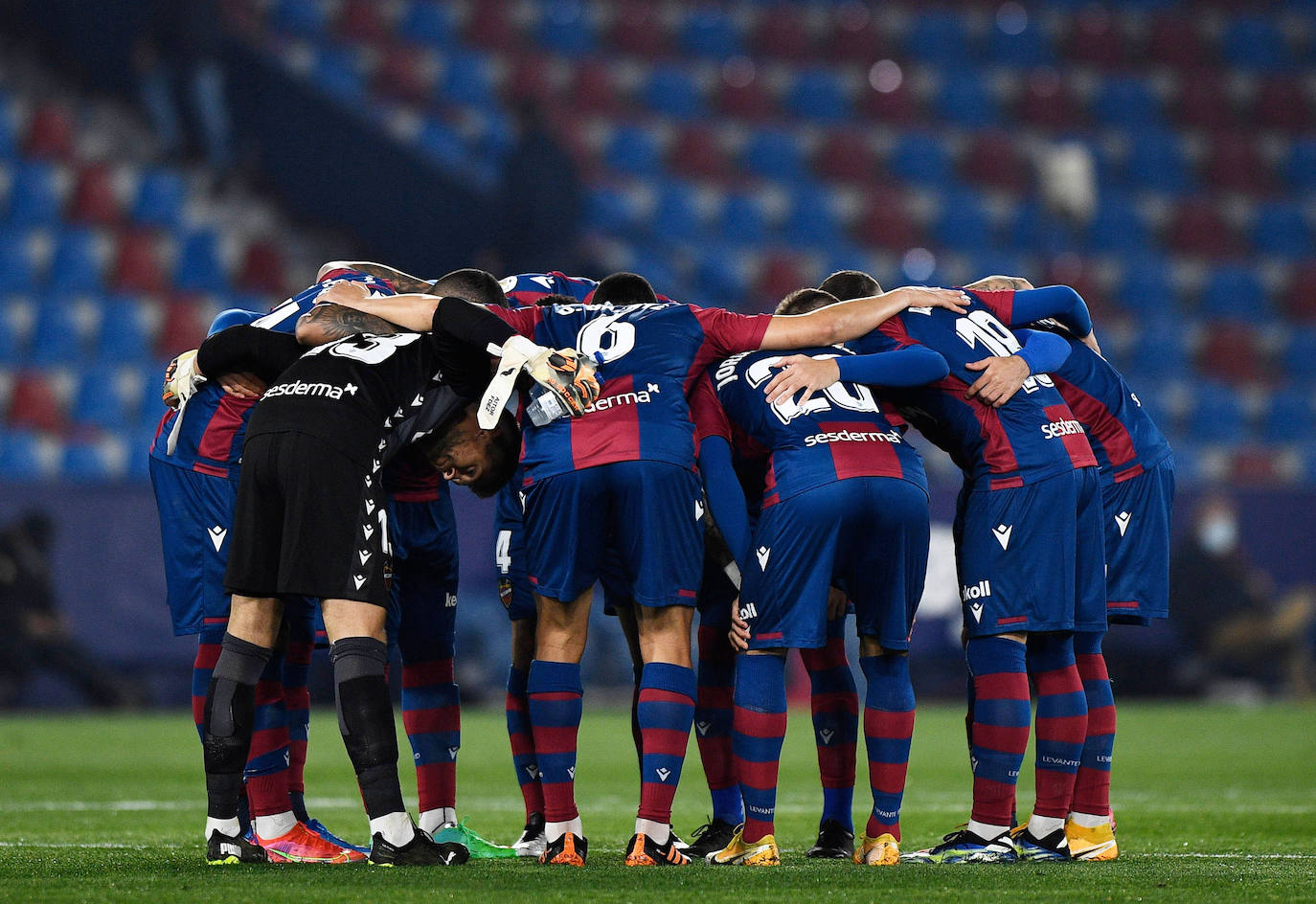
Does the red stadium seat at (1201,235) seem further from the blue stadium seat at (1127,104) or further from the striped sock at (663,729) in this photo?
the striped sock at (663,729)

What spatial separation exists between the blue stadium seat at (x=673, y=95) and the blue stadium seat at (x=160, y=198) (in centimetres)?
606

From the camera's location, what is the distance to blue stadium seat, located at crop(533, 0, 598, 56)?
1888cm

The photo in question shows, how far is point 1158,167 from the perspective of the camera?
1938cm

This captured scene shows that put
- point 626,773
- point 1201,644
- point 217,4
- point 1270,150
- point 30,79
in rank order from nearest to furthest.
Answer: point 626,773 → point 1201,644 → point 217,4 → point 30,79 → point 1270,150

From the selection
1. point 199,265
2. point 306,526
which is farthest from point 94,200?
point 306,526

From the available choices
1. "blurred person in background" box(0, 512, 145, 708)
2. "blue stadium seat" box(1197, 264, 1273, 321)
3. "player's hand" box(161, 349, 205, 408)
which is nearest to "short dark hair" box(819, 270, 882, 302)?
"player's hand" box(161, 349, 205, 408)

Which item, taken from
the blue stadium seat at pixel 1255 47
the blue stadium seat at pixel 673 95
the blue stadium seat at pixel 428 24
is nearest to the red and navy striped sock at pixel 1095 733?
the blue stadium seat at pixel 673 95

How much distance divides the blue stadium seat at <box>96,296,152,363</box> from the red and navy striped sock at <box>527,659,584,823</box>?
11.3m

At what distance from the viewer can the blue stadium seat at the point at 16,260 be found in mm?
14781

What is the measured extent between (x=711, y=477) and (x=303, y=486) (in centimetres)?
124

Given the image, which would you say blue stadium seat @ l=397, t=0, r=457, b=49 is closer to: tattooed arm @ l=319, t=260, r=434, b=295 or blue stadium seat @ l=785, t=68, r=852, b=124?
blue stadium seat @ l=785, t=68, r=852, b=124

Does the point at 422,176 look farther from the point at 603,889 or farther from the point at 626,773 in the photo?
the point at 603,889

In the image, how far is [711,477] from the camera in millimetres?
4586

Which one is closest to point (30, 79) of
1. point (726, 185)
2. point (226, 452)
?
point (726, 185)
